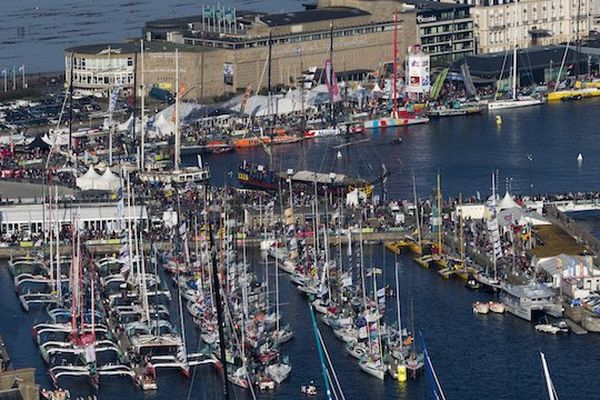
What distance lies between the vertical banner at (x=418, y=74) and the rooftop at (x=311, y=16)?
4.43m

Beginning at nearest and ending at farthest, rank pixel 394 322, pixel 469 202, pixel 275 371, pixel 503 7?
pixel 275 371, pixel 394 322, pixel 469 202, pixel 503 7

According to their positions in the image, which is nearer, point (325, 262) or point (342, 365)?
point (342, 365)

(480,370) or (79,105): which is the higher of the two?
(79,105)

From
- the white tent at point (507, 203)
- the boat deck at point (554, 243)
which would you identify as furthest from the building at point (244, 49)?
the boat deck at point (554, 243)

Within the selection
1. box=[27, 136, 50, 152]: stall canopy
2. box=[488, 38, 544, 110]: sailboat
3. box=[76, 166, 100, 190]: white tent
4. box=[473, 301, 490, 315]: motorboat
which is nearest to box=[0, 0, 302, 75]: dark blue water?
box=[488, 38, 544, 110]: sailboat

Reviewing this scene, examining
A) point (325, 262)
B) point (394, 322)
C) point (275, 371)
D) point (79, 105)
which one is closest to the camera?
point (275, 371)

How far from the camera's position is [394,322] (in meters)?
38.8

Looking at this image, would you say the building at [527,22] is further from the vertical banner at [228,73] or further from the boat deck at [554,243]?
the boat deck at [554,243]

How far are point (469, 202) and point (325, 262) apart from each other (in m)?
6.98


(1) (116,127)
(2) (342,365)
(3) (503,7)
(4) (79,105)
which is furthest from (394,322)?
(3) (503,7)

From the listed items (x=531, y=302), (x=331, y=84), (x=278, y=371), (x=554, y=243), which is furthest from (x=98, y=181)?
(x=278, y=371)

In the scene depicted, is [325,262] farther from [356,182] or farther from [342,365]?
[356,182]

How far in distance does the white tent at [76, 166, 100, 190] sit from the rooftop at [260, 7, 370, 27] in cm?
1699

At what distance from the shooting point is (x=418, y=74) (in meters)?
65.2
